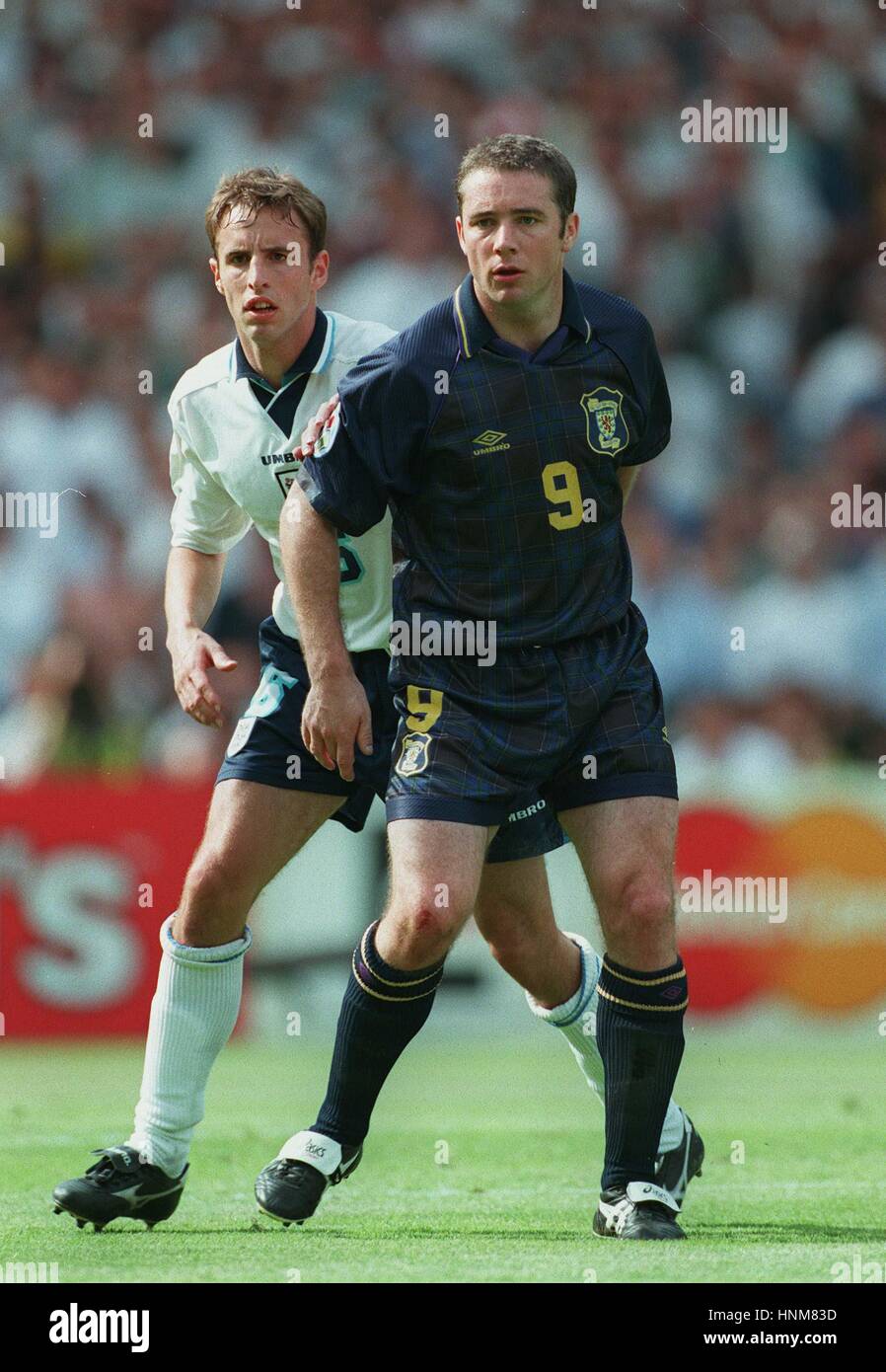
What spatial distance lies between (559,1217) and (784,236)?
7120 mm

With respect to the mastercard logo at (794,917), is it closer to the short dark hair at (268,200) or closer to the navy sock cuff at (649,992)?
the navy sock cuff at (649,992)

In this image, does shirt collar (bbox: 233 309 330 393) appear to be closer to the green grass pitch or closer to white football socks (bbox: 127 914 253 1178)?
white football socks (bbox: 127 914 253 1178)

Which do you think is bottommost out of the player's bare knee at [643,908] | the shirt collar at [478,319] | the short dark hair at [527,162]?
the player's bare knee at [643,908]

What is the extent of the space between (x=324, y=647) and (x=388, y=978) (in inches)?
27.8

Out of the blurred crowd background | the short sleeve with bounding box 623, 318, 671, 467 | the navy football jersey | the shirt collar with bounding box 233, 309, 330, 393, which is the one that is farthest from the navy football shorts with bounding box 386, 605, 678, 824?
the blurred crowd background

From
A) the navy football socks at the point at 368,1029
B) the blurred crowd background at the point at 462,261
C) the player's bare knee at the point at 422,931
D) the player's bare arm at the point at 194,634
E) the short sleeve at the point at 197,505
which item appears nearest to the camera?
the player's bare knee at the point at 422,931

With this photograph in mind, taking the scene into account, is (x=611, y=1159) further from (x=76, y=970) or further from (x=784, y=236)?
(x=784, y=236)

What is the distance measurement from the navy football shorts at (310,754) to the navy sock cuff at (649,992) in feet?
1.42

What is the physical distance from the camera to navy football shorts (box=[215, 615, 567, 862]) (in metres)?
4.20

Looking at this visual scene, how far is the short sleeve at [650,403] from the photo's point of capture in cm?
407

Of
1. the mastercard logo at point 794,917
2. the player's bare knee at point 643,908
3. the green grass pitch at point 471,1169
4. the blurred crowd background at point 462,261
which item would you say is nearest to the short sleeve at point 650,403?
the player's bare knee at point 643,908

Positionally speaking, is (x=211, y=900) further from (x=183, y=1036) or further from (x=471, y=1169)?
(x=471, y=1169)

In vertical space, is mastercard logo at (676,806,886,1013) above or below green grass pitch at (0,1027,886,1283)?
above

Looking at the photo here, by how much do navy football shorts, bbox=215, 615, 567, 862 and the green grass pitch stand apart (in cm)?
84
